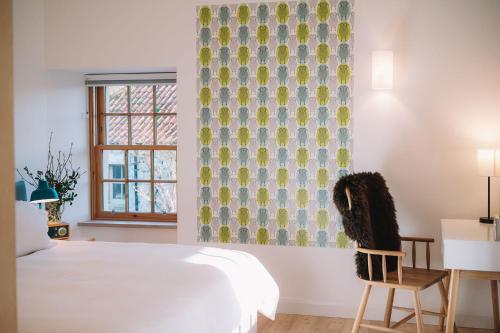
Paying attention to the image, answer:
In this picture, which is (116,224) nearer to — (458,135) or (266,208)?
(266,208)

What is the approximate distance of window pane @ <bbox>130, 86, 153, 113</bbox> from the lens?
5578 millimetres

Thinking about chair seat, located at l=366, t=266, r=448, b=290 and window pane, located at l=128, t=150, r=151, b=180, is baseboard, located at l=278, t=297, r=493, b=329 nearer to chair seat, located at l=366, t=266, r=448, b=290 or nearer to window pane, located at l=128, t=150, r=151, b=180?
chair seat, located at l=366, t=266, r=448, b=290

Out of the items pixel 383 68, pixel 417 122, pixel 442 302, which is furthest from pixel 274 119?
pixel 442 302

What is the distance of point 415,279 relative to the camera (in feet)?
12.1

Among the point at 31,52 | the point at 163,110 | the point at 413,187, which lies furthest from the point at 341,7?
the point at 31,52

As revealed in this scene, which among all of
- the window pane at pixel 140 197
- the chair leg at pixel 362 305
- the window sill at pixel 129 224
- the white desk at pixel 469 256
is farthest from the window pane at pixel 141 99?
the white desk at pixel 469 256

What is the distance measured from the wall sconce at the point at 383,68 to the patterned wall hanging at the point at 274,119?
24 centimetres

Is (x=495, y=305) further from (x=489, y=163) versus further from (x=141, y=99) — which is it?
(x=141, y=99)

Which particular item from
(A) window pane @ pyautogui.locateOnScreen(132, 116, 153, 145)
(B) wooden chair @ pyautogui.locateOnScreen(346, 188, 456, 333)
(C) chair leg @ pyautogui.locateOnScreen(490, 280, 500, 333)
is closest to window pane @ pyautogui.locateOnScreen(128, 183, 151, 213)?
(A) window pane @ pyautogui.locateOnScreen(132, 116, 153, 145)

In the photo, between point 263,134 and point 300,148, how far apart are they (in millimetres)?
324

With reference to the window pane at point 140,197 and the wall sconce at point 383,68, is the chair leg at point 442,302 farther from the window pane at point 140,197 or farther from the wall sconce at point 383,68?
the window pane at point 140,197

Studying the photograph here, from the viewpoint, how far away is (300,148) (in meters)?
4.66

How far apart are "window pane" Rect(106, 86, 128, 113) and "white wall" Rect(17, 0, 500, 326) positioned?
1034 mm

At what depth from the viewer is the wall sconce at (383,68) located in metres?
4.31
